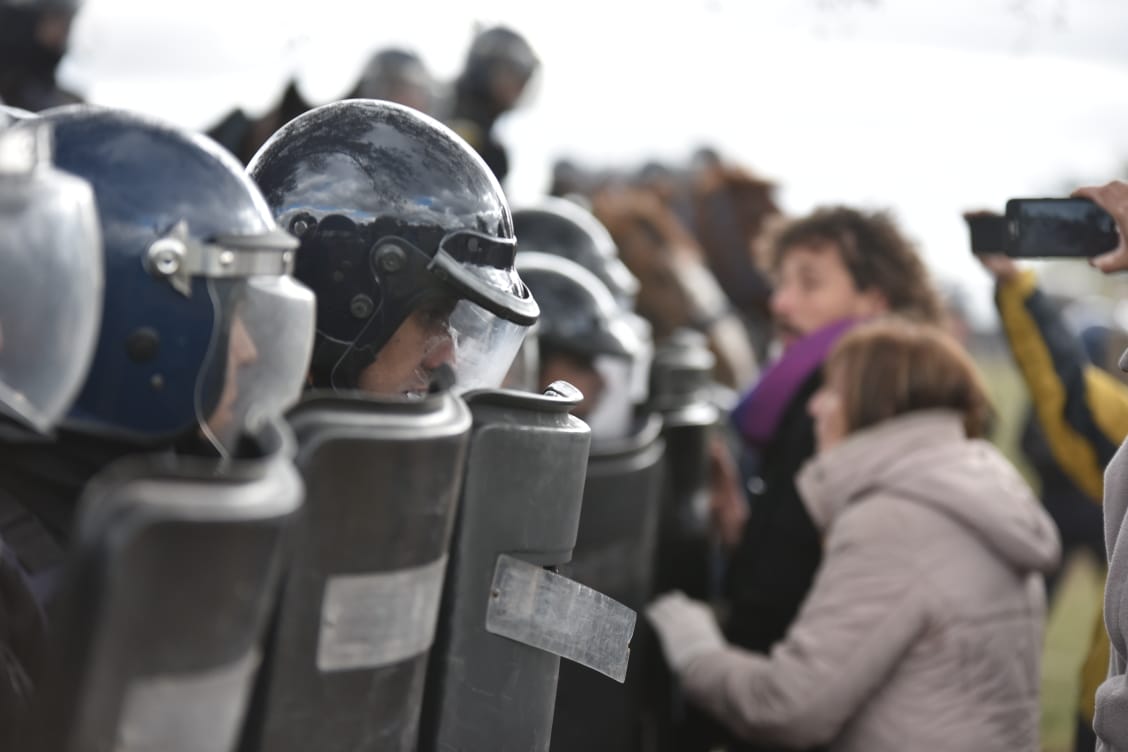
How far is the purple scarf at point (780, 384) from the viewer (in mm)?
Result: 4758

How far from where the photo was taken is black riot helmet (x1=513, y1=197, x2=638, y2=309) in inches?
226

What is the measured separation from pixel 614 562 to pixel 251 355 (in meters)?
1.81

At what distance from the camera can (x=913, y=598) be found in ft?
11.8

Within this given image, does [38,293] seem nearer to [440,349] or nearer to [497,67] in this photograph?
[440,349]

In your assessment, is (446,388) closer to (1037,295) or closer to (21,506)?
(21,506)

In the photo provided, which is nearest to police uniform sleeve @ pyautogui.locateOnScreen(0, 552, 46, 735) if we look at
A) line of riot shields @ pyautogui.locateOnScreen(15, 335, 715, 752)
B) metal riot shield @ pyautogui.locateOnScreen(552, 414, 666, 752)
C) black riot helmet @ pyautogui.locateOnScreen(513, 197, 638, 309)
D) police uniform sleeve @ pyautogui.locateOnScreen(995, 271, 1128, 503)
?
line of riot shields @ pyautogui.locateOnScreen(15, 335, 715, 752)

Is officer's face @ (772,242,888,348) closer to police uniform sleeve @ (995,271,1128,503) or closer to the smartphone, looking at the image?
police uniform sleeve @ (995,271,1128,503)

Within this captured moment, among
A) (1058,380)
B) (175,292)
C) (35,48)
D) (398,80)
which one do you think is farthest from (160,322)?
(398,80)

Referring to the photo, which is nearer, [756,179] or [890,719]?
[890,719]

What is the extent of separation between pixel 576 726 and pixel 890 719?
0.75 m

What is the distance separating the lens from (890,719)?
3652mm

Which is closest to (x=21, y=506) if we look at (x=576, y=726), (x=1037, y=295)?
(x=576, y=726)

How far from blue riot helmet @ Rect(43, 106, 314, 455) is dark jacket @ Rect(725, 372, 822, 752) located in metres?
2.28

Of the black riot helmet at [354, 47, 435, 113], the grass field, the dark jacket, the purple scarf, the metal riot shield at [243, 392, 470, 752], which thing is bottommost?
the grass field
